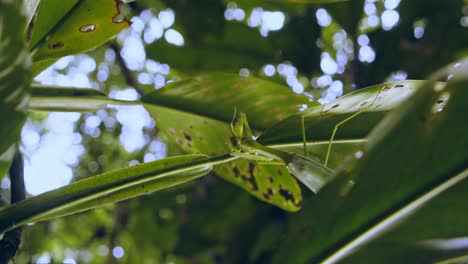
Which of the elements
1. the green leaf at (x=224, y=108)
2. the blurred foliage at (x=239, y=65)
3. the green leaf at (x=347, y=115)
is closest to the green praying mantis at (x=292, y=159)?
the green leaf at (x=347, y=115)

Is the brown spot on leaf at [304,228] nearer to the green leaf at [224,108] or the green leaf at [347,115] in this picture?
the green leaf at [347,115]

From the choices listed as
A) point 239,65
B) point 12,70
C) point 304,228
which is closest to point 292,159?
point 304,228

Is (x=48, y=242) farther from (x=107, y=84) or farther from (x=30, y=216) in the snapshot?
(x=30, y=216)

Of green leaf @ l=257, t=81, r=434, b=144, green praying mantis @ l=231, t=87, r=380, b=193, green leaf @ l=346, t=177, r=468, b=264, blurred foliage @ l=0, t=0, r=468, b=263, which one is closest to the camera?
green leaf @ l=346, t=177, r=468, b=264

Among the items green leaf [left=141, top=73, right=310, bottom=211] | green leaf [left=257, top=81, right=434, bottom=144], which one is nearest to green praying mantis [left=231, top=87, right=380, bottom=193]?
green leaf [left=257, top=81, right=434, bottom=144]

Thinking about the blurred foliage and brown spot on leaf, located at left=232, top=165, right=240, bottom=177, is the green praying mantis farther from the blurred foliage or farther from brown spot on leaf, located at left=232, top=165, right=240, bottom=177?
the blurred foliage
